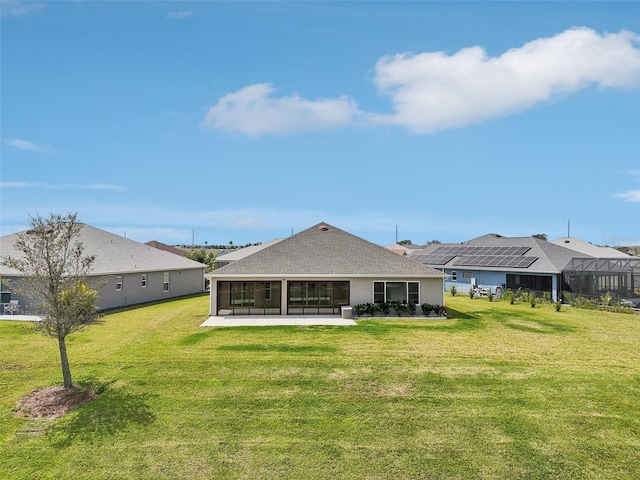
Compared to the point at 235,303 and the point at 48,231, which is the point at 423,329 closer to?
the point at 235,303

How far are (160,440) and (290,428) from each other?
2.96 m

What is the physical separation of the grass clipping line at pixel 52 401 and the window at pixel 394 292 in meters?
16.4

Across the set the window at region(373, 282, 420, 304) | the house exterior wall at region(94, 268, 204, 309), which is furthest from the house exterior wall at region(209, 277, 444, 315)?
the house exterior wall at region(94, 268, 204, 309)

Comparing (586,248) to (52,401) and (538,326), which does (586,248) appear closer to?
(538,326)

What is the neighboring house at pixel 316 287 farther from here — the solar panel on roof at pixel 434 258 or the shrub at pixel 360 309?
the solar panel on roof at pixel 434 258

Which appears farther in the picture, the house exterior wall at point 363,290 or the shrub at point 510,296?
the shrub at point 510,296

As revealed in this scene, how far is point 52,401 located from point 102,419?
1984mm

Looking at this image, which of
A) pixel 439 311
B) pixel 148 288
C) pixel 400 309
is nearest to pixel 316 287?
pixel 400 309

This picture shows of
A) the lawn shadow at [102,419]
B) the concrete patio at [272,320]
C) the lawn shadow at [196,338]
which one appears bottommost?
the lawn shadow at [102,419]

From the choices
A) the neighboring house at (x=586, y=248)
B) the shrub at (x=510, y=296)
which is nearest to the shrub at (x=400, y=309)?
the shrub at (x=510, y=296)

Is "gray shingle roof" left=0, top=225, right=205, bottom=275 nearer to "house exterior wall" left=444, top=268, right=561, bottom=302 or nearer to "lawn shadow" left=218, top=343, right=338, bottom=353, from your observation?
"lawn shadow" left=218, top=343, right=338, bottom=353

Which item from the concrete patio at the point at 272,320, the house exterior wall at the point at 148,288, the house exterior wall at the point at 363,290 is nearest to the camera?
the concrete patio at the point at 272,320

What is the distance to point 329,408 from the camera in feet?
34.8

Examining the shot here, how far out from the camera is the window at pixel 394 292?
2447cm
